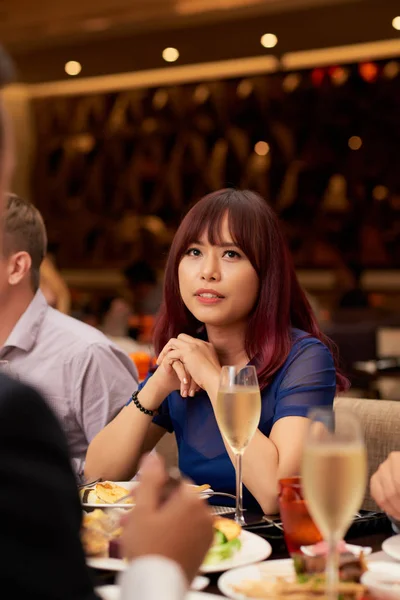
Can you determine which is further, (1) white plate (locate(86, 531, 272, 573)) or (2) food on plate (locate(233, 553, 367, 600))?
(1) white plate (locate(86, 531, 272, 573))

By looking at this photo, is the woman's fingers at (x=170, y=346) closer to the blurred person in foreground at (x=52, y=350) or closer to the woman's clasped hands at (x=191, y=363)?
the woman's clasped hands at (x=191, y=363)

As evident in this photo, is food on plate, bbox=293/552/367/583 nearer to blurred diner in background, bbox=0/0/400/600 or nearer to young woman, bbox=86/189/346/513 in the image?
blurred diner in background, bbox=0/0/400/600

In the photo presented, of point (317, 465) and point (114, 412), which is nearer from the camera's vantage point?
point (317, 465)

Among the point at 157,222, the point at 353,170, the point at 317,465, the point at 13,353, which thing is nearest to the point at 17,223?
the point at 13,353

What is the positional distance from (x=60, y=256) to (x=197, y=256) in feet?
28.3

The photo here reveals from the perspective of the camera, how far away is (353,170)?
344 inches

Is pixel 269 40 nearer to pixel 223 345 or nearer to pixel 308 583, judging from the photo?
pixel 223 345

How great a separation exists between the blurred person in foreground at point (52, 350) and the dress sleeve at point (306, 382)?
62 centimetres

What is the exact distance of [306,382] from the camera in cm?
207

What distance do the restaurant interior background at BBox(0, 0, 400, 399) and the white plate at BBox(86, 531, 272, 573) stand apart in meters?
4.87

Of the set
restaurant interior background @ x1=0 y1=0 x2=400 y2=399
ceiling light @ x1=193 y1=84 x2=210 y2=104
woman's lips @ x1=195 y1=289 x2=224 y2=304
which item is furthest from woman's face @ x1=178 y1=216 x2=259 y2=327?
ceiling light @ x1=193 y1=84 x2=210 y2=104

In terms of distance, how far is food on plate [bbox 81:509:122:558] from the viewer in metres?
1.38

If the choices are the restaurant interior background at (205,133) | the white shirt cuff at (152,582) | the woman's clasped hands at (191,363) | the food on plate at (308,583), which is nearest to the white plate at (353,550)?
the food on plate at (308,583)

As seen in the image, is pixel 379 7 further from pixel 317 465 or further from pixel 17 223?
pixel 317 465
